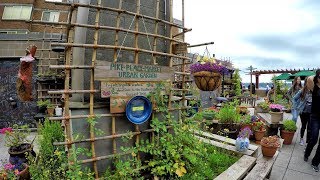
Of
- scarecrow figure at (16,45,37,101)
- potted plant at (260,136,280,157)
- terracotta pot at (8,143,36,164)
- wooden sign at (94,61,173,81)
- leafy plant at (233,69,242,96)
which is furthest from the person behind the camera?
leafy plant at (233,69,242,96)

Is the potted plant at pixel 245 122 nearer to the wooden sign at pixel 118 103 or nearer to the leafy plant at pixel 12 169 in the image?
the wooden sign at pixel 118 103

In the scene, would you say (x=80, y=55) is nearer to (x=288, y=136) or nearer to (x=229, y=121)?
(x=229, y=121)

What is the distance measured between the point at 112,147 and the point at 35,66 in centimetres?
894

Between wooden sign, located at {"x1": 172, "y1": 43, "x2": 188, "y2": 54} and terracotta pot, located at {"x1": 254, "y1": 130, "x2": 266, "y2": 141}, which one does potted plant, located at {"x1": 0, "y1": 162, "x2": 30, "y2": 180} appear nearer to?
wooden sign, located at {"x1": 172, "y1": 43, "x2": 188, "y2": 54}

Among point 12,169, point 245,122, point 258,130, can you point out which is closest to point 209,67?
point 245,122

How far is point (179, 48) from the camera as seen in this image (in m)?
3.90

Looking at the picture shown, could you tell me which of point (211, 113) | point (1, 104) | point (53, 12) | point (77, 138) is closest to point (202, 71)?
point (211, 113)

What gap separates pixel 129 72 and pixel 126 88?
0.82 ft

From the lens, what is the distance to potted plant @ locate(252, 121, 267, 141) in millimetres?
6430

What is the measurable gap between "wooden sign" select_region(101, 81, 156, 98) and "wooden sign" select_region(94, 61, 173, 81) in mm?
72

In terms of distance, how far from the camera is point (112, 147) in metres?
3.21

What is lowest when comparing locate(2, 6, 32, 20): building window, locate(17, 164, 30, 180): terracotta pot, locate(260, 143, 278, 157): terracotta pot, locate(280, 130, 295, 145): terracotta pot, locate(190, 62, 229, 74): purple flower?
locate(17, 164, 30, 180): terracotta pot

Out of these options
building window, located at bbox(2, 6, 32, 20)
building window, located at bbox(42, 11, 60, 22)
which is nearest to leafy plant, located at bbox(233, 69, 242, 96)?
building window, located at bbox(42, 11, 60, 22)

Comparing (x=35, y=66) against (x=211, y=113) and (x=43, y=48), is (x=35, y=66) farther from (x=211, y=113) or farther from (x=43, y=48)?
(x=211, y=113)
